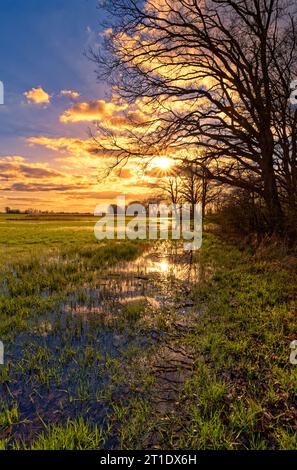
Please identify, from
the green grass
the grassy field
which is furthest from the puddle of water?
the green grass

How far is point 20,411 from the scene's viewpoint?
2926mm

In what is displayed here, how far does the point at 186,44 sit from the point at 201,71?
1238 mm

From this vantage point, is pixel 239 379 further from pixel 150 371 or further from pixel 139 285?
pixel 139 285

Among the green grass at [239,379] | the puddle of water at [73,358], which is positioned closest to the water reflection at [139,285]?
the puddle of water at [73,358]

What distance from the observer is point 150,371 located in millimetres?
3641

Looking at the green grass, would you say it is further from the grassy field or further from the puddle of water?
the puddle of water

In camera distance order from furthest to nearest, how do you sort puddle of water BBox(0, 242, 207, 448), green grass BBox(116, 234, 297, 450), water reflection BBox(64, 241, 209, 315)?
1. water reflection BBox(64, 241, 209, 315)
2. puddle of water BBox(0, 242, 207, 448)
3. green grass BBox(116, 234, 297, 450)

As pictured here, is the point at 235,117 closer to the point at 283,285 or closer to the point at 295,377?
the point at 283,285

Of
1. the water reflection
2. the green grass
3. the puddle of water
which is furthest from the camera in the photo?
the water reflection

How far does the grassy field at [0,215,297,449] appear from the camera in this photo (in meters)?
2.60

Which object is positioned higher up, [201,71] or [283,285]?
[201,71]

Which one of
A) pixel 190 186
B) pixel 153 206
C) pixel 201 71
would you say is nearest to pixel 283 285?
pixel 201 71
